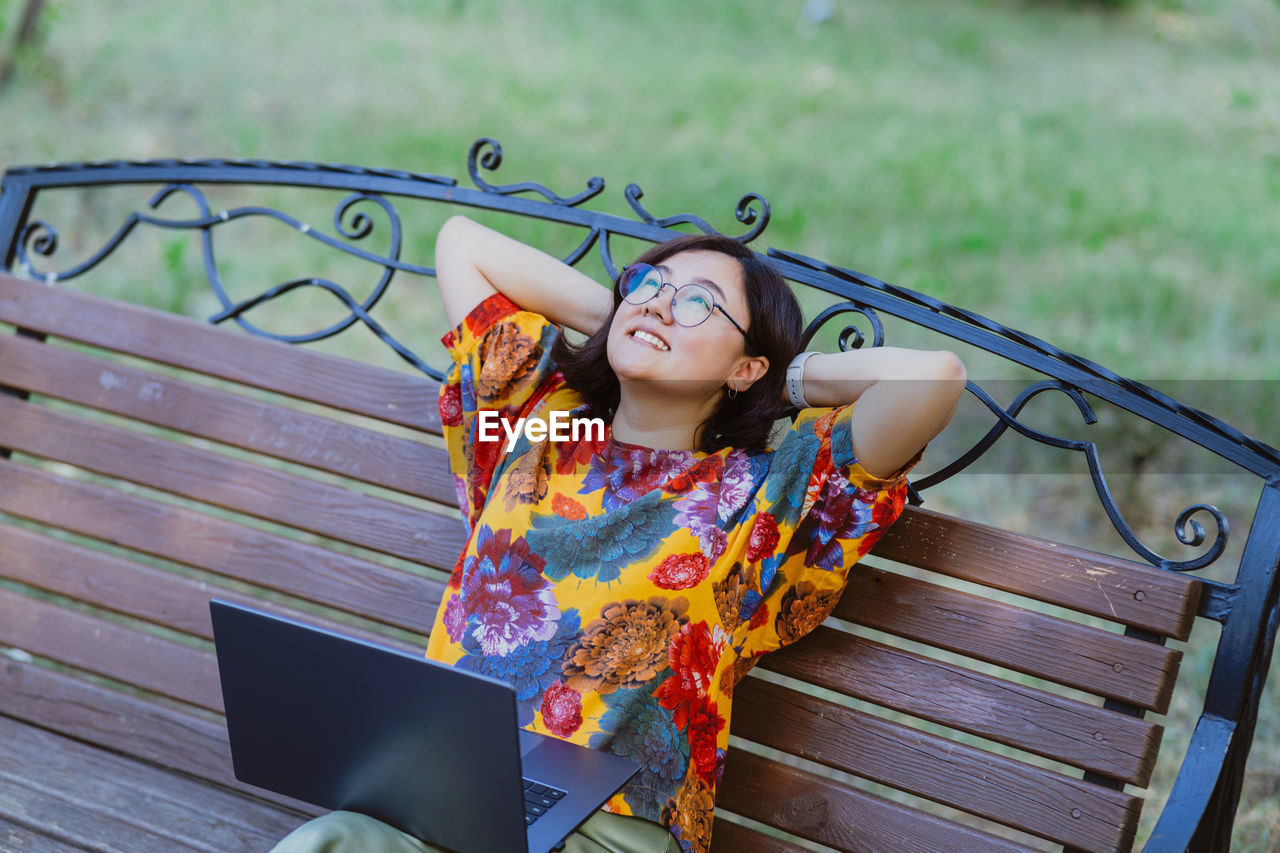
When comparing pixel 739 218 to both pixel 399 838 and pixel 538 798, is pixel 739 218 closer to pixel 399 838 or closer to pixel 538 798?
pixel 538 798

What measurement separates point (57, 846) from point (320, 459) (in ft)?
2.82

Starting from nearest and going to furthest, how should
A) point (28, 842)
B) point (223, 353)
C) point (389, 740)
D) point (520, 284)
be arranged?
point (389, 740)
point (28, 842)
point (520, 284)
point (223, 353)

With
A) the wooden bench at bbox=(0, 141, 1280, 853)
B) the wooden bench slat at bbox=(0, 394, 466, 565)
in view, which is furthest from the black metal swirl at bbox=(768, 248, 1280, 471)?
the wooden bench slat at bbox=(0, 394, 466, 565)

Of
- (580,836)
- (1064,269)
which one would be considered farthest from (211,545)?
(1064,269)

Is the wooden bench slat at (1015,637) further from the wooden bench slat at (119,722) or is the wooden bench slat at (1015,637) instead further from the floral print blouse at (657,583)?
the wooden bench slat at (119,722)

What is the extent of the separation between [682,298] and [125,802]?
1424mm

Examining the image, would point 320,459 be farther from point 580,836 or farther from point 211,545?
point 580,836

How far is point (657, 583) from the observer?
196 cm

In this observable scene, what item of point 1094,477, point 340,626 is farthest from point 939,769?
point 340,626

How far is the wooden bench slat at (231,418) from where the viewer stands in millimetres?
2496

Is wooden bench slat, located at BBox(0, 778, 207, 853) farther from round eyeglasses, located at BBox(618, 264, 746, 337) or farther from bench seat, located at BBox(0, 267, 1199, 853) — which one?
round eyeglasses, located at BBox(618, 264, 746, 337)

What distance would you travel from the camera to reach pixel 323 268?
552cm

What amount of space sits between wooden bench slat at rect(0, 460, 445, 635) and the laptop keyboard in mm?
720

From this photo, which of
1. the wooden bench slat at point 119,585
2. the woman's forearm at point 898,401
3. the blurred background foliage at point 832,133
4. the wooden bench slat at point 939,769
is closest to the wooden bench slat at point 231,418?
the wooden bench slat at point 119,585
